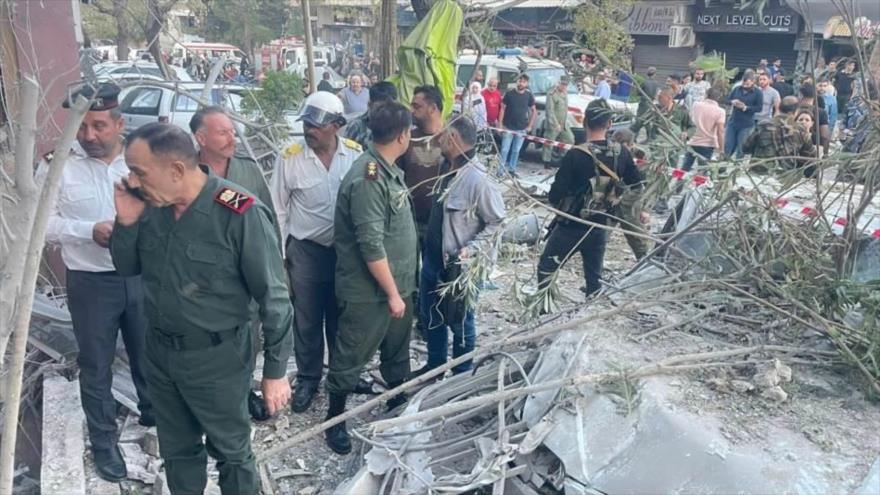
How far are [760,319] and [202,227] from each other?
2505 millimetres

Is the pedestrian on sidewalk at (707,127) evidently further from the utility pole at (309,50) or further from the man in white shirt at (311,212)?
the man in white shirt at (311,212)

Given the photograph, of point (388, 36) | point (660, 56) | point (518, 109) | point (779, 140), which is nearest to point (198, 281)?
point (779, 140)

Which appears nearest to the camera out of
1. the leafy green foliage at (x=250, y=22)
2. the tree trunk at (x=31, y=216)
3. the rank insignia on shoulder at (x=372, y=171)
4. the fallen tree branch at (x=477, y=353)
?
the tree trunk at (x=31, y=216)

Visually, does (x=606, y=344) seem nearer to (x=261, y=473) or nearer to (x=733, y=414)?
(x=733, y=414)

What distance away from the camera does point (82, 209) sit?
11.0 feet

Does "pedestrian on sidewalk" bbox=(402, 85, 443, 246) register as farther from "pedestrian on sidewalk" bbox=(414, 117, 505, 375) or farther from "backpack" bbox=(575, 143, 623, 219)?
"backpack" bbox=(575, 143, 623, 219)

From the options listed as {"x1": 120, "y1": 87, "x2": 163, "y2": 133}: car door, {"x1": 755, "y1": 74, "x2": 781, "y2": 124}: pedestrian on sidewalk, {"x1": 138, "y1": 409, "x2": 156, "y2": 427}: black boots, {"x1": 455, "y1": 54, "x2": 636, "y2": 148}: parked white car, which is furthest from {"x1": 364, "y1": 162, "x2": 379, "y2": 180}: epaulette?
{"x1": 455, "y1": 54, "x2": 636, "y2": 148}: parked white car

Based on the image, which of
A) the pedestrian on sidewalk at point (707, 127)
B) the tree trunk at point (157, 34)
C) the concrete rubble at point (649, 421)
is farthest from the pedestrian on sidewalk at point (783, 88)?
the concrete rubble at point (649, 421)

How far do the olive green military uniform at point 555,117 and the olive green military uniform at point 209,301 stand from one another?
8.75 meters

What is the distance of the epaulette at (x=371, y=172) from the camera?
11.5 ft

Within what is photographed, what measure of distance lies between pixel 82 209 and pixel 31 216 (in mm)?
1567

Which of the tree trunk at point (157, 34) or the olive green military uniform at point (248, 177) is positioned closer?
the olive green military uniform at point (248, 177)

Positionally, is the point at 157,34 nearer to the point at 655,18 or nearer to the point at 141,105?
the point at 141,105

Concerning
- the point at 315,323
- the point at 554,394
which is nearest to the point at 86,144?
the point at 315,323
